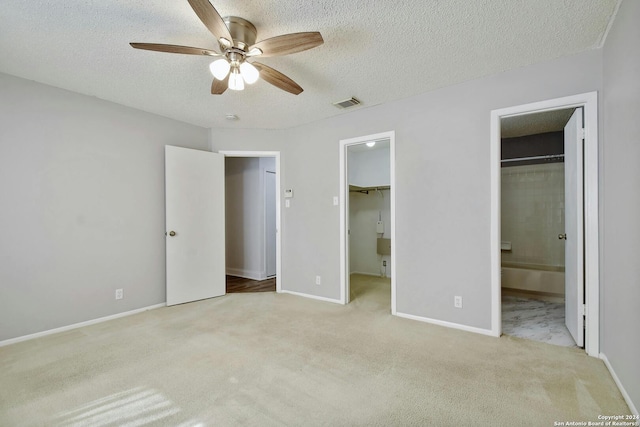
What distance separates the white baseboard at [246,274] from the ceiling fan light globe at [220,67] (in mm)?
3774

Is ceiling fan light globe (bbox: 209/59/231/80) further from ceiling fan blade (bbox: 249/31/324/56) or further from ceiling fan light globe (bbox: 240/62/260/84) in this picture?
ceiling fan blade (bbox: 249/31/324/56)

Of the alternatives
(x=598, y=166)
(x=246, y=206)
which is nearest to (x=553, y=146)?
(x=598, y=166)

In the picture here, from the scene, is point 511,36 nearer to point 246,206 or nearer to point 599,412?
point 599,412

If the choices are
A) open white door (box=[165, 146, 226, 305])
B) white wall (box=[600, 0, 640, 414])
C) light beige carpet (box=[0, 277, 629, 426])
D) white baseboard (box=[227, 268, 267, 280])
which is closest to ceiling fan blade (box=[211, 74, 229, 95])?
open white door (box=[165, 146, 226, 305])

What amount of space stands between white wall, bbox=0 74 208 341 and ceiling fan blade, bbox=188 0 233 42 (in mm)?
2299

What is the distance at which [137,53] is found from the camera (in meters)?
2.27

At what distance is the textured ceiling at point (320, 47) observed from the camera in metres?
1.79

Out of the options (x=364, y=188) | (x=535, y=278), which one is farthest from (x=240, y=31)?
(x=535, y=278)

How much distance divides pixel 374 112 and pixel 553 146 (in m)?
2.87

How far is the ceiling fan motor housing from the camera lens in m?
1.85

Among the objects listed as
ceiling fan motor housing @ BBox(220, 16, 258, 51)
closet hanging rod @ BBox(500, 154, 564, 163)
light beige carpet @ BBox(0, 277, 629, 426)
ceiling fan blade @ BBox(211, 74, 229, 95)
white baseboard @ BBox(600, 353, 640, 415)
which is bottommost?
light beige carpet @ BBox(0, 277, 629, 426)

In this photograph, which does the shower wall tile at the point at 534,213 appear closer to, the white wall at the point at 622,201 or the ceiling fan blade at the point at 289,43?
the white wall at the point at 622,201

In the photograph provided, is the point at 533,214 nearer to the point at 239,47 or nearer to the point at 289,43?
the point at 289,43

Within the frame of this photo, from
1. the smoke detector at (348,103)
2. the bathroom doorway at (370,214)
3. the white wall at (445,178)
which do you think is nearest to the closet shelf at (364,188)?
the bathroom doorway at (370,214)
